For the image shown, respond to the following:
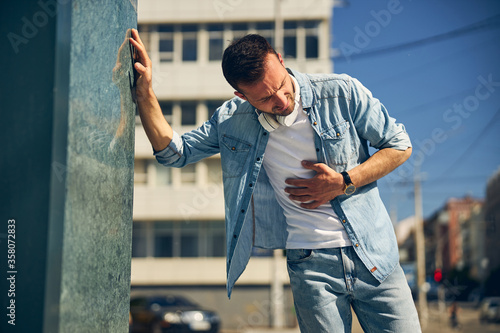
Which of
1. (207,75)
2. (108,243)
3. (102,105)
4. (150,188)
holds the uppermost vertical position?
(207,75)

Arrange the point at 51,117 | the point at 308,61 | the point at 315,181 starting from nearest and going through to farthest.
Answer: the point at 51,117, the point at 315,181, the point at 308,61

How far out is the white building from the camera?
28875 millimetres

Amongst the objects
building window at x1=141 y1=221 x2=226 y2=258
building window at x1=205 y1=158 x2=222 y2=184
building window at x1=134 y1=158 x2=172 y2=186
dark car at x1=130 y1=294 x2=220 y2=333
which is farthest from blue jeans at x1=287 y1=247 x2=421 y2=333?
building window at x1=134 y1=158 x2=172 y2=186

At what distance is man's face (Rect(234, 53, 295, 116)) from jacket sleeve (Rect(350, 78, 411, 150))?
0.28m

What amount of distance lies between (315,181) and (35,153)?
1.17 m

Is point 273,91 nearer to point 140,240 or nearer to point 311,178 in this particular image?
point 311,178

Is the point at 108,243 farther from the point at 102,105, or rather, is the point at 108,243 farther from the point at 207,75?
the point at 207,75

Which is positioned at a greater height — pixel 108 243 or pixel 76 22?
pixel 76 22

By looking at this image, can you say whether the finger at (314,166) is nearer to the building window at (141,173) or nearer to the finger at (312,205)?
the finger at (312,205)

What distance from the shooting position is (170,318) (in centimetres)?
1720

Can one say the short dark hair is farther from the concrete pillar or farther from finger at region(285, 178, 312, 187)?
the concrete pillar

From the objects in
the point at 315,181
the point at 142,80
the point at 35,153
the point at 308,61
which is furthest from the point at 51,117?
the point at 308,61

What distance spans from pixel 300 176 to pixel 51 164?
3.87 ft

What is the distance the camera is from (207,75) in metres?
30.2
